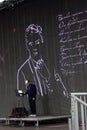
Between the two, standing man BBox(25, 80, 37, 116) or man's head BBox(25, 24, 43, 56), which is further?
man's head BBox(25, 24, 43, 56)

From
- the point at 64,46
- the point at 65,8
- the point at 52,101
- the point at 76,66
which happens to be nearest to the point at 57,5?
the point at 65,8

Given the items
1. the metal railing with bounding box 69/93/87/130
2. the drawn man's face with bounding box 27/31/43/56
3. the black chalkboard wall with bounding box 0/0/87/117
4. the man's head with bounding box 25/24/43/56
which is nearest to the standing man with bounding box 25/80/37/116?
the black chalkboard wall with bounding box 0/0/87/117

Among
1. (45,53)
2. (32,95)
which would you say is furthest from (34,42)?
(32,95)

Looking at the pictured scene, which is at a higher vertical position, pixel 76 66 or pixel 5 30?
pixel 5 30

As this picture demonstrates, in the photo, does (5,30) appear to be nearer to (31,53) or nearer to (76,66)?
(31,53)

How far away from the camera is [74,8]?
19.0 metres

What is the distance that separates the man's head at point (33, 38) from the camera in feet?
69.8

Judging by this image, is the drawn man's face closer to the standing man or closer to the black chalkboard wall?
the black chalkboard wall

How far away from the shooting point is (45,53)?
20797mm

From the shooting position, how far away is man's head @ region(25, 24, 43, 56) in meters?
21.3

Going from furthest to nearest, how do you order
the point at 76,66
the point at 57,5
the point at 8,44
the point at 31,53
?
the point at 8,44
the point at 31,53
the point at 57,5
the point at 76,66

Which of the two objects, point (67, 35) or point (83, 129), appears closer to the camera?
point (83, 129)

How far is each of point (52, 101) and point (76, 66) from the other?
2.63 metres

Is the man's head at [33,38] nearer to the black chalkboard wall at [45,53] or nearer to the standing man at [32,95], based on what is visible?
the black chalkboard wall at [45,53]
